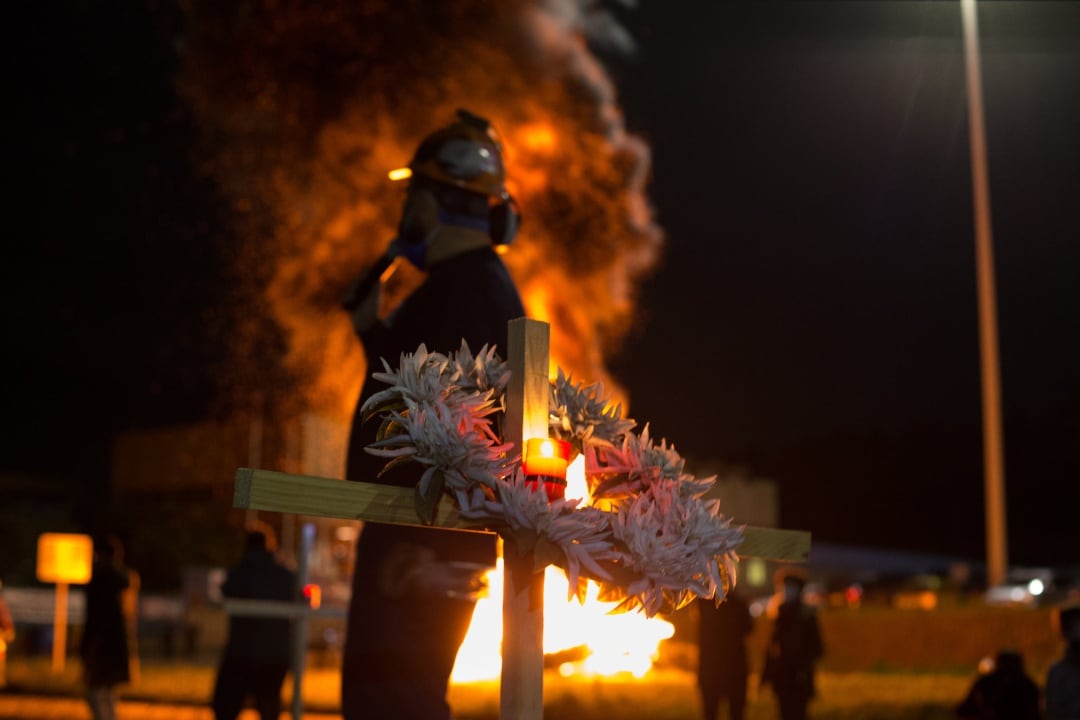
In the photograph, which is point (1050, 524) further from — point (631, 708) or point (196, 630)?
point (631, 708)

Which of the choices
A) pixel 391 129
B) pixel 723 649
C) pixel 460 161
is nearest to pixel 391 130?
pixel 391 129

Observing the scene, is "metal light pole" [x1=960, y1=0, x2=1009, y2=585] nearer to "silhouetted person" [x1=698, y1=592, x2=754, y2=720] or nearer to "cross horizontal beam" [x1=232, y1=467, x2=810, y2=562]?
"silhouetted person" [x1=698, y1=592, x2=754, y2=720]

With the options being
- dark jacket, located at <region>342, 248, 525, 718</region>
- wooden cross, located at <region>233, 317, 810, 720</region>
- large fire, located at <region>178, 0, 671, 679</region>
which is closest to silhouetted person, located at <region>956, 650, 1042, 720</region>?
dark jacket, located at <region>342, 248, 525, 718</region>

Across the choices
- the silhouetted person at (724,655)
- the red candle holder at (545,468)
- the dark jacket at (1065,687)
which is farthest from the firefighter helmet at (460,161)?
the silhouetted person at (724,655)

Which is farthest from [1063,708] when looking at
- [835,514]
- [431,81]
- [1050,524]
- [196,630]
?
[835,514]

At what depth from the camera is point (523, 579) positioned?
3.15m

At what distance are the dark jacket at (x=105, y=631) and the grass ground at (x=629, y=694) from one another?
375cm

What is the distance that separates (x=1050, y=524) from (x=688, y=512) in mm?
70712

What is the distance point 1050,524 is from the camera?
69750mm

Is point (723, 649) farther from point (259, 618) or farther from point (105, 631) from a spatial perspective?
point (105, 631)

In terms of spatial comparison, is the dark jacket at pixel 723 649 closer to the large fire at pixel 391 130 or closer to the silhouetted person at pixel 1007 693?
the silhouetted person at pixel 1007 693

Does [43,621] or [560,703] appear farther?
[43,621]

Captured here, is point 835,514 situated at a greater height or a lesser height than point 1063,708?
greater

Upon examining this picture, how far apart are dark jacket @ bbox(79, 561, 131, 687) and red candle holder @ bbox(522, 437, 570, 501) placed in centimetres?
900
